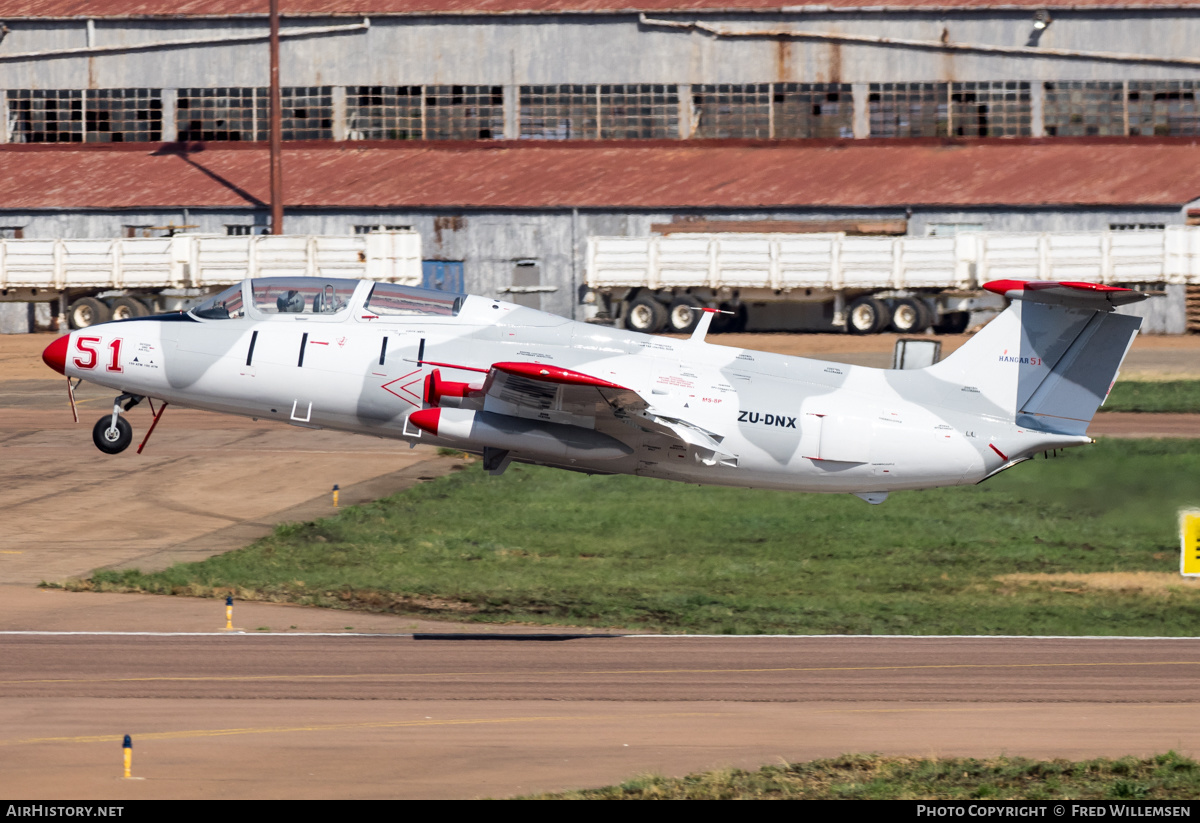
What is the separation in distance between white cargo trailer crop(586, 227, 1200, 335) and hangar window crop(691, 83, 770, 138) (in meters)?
7.88

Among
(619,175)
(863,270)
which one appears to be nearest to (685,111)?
(619,175)

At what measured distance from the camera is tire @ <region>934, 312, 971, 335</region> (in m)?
60.0

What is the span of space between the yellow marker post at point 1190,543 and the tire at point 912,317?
2968 cm

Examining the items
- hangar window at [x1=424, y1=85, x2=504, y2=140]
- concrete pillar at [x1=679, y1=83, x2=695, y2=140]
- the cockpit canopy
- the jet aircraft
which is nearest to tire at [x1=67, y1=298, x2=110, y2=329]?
hangar window at [x1=424, y1=85, x2=504, y2=140]

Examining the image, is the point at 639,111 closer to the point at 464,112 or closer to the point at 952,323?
the point at 464,112

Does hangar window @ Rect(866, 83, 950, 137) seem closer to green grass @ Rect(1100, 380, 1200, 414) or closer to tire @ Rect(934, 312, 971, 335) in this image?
tire @ Rect(934, 312, 971, 335)

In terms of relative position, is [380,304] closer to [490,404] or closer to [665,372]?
[490,404]

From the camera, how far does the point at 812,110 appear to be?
64.6m

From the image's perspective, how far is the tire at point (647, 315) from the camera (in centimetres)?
5956

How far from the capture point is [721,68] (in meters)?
64.2

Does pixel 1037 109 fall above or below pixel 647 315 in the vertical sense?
above

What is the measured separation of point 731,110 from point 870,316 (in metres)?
11.9

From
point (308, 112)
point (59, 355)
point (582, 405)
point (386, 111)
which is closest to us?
point (582, 405)

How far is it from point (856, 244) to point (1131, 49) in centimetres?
1496
